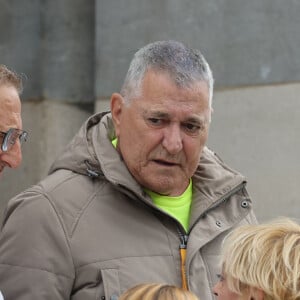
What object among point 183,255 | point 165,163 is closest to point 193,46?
point 165,163

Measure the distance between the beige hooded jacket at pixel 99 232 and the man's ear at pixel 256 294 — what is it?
1.83 feet

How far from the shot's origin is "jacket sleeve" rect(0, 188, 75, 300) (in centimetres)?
262

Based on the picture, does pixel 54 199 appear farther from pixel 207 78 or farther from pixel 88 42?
pixel 88 42

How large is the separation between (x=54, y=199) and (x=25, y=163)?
3631mm

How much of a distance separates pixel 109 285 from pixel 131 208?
0.31 meters

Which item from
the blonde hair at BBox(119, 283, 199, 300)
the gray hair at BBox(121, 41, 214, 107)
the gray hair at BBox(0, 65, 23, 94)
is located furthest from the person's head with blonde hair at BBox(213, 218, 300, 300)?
the gray hair at BBox(0, 65, 23, 94)

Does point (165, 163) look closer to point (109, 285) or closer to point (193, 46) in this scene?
point (109, 285)

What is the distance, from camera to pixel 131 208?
9.34 feet

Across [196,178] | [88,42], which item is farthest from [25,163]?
[196,178]

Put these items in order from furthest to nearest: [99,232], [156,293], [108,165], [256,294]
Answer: [108,165], [99,232], [156,293], [256,294]

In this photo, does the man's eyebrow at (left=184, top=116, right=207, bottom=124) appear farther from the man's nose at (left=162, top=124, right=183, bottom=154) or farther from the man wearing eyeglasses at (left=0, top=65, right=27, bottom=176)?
the man wearing eyeglasses at (left=0, top=65, right=27, bottom=176)

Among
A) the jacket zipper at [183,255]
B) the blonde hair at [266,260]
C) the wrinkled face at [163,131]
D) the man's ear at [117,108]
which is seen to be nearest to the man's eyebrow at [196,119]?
the wrinkled face at [163,131]

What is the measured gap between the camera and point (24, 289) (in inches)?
103

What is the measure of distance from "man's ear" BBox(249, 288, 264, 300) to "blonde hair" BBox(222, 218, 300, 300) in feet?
0.04
